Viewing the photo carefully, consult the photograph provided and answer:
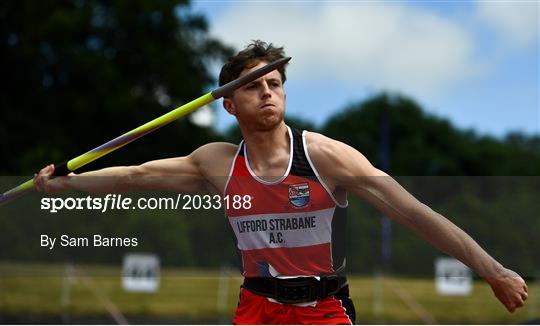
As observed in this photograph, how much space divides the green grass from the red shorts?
15.5m

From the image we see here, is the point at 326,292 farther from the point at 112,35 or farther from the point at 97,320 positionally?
the point at 112,35

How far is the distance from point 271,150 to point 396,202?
2.97ft

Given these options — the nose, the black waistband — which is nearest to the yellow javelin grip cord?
the nose

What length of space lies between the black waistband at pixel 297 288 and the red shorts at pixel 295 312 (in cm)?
4

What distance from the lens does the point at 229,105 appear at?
700cm

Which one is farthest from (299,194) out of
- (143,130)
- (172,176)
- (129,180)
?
(129,180)

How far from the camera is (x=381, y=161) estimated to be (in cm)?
6512

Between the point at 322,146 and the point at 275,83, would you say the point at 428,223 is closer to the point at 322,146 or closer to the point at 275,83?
the point at 322,146

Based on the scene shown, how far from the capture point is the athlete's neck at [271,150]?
6801mm

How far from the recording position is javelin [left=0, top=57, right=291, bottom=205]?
6.65 metres

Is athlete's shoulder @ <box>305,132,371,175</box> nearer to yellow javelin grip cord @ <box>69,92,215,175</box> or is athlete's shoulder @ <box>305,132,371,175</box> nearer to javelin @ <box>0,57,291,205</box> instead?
javelin @ <box>0,57,291,205</box>

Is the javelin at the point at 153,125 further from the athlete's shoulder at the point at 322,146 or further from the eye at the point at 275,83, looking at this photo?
the athlete's shoulder at the point at 322,146

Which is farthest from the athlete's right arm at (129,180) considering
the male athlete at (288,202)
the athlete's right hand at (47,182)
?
the male athlete at (288,202)

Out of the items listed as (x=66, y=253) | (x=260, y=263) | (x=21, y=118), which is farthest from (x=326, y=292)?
(x=21, y=118)
